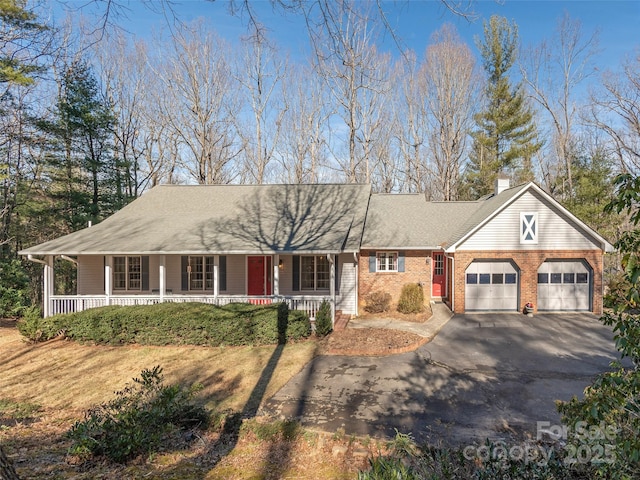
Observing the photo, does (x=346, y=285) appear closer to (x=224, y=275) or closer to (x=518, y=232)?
(x=224, y=275)

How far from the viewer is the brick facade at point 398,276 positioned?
15.8m

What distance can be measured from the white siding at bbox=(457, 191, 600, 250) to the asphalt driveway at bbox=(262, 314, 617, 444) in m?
4.01

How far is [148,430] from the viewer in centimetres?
472

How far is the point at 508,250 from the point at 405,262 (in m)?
4.42

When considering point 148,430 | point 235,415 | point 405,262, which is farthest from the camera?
point 405,262

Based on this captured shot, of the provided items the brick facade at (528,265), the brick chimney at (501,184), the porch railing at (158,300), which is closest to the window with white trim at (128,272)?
the porch railing at (158,300)

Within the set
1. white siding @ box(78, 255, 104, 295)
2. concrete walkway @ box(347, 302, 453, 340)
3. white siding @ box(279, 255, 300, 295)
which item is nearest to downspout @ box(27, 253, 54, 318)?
white siding @ box(78, 255, 104, 295)

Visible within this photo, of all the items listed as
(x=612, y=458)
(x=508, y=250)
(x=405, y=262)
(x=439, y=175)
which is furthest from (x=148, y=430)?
(x=439, y=175)

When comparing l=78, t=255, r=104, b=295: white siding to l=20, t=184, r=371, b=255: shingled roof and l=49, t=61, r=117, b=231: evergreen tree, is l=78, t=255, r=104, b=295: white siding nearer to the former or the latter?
l=20, t=184, r=371, b=255: shingled roof

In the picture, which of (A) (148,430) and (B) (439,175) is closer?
(A) (148,430)

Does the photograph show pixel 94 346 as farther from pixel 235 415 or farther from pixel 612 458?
pixel 612 458

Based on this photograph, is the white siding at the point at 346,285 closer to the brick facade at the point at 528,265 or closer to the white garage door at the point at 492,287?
the brick facade at the point at 528,265

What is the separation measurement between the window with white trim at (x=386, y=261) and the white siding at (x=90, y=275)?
495 inches

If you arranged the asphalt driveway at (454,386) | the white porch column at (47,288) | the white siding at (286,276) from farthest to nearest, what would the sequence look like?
the white siding at (286,276) < the white porch column at (47,288) < the asphalt driveway at (454,386)
